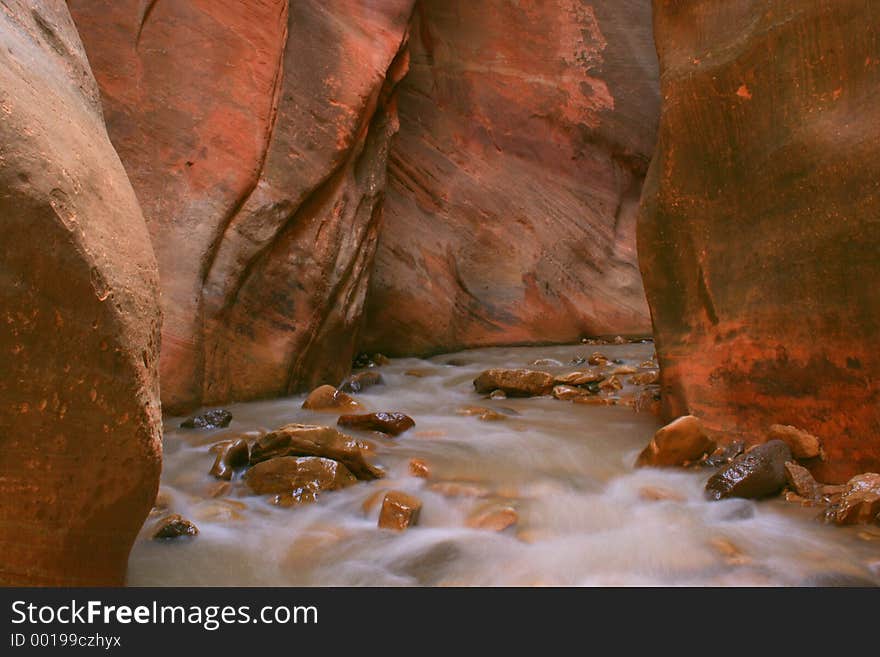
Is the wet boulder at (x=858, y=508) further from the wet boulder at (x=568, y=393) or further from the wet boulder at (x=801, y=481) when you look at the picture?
the wet boulder at (x=568, y=393)

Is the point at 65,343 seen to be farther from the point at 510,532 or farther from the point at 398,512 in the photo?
the point at 510,532

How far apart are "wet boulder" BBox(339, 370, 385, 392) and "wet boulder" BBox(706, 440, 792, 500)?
3.06m

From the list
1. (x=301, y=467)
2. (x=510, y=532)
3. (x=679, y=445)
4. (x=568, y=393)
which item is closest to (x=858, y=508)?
(x=679, y=445)

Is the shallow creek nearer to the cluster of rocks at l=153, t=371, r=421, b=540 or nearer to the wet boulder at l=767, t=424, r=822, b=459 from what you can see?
the cluster of rocks at l=153, t=371, r=421, b=540

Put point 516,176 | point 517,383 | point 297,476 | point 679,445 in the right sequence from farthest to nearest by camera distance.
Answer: point 516,176
point 517,383
point 679,445
point 297,476

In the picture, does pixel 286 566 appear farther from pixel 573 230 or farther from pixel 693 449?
pixel 573 230

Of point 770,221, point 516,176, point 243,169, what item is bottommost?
point 770,221

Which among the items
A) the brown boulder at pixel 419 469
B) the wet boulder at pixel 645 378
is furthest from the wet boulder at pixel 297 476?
the wet boulder at pixel 645 378

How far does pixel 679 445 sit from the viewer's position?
10.8 ft

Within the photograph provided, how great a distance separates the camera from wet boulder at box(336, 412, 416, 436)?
3.93 meters

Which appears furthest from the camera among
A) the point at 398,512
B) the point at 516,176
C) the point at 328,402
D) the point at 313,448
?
the point at 516,176

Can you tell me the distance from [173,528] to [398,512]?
2.63 ft

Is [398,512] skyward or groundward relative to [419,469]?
groundward

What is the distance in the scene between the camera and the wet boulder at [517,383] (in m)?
5.22
